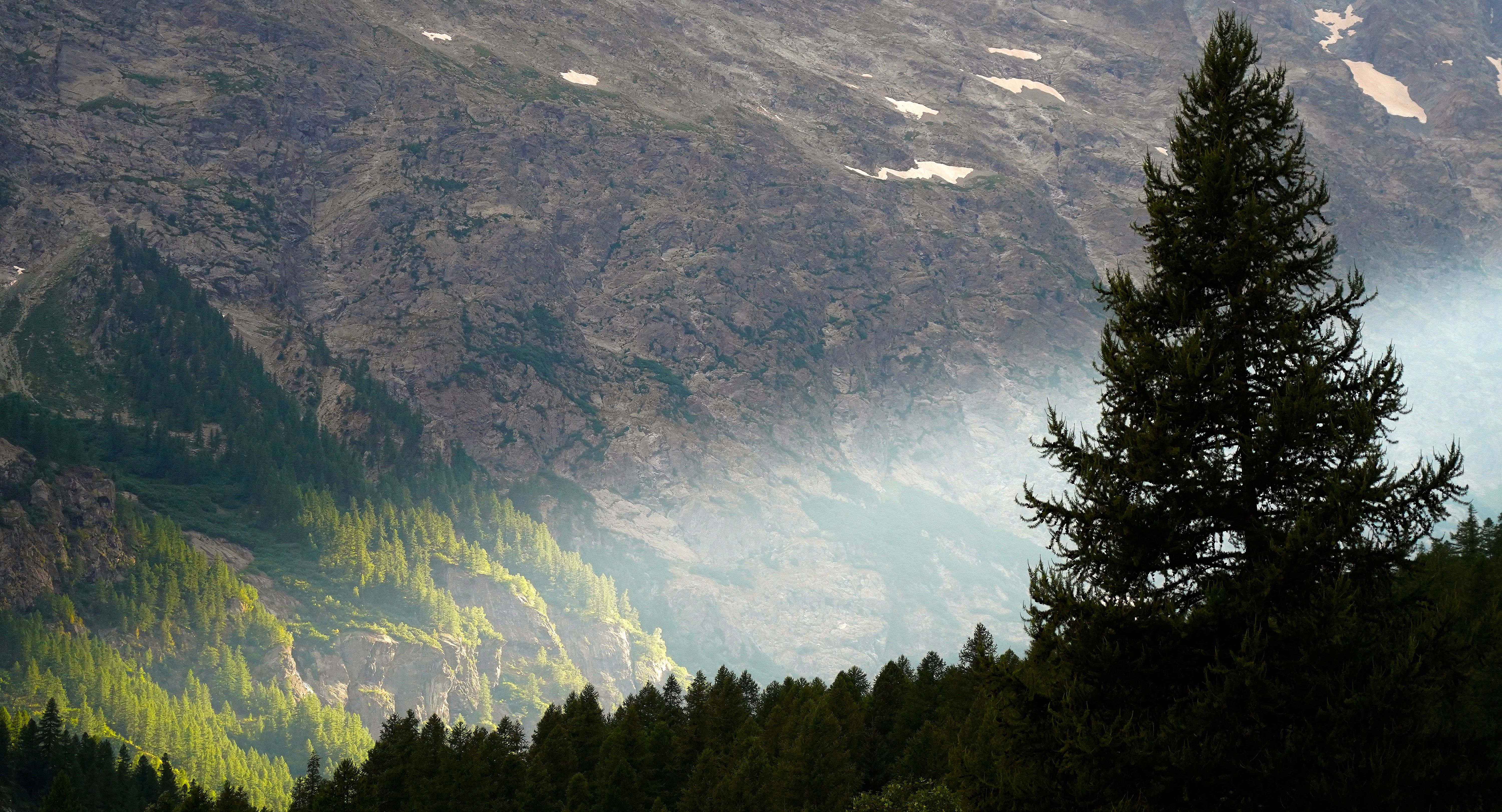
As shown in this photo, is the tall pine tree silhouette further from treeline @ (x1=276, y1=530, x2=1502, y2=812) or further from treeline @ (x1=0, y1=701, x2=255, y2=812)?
treeline @ (x1=0, y1=701, x2=255, y2=812)

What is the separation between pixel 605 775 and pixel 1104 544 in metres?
62.1

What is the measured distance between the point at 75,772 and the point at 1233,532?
134 metres

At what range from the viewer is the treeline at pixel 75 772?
118188 millimetres

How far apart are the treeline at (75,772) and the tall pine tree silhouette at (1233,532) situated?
375 ft

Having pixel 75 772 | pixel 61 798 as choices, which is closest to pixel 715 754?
pixel 61 798

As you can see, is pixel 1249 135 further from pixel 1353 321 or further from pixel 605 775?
pixel 605 775

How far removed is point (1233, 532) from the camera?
1656cm

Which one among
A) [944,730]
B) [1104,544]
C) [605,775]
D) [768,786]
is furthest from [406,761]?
[1104,544]

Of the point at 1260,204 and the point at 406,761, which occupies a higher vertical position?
the point at 1260,204

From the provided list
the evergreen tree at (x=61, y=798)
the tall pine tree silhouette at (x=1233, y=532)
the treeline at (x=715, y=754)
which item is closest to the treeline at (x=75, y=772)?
the evergreen tree at (x=61, y=798)

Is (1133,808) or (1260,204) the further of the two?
(1260,204)

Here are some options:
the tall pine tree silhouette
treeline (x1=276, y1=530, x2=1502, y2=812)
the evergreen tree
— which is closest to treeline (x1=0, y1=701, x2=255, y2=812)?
the evergreen tree

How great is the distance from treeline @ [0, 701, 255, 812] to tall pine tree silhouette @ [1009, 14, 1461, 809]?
11416cm

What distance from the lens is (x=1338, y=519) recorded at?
1546 cm
